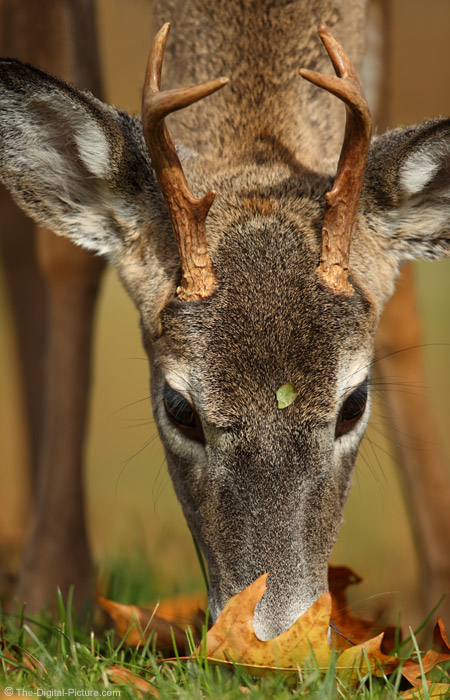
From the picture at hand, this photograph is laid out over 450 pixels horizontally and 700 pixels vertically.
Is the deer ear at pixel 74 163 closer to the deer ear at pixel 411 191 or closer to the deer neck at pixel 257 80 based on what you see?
the deer neck at pixel 257 80

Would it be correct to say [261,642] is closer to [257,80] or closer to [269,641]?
[269,641]

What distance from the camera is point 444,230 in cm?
443

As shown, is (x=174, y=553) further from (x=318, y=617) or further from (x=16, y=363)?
(x=318, y=617)

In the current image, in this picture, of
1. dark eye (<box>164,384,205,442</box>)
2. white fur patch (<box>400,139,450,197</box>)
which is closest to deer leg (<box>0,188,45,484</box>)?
dark eye (<box>164,384,205,442</box>)

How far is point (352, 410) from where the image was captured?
390 centimetres

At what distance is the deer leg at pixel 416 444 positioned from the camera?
6.07m

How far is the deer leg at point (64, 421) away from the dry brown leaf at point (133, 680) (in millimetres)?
2220

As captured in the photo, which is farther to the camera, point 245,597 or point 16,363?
point 16,363

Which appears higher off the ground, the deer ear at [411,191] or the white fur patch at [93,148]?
the white fur patch at [93,148]

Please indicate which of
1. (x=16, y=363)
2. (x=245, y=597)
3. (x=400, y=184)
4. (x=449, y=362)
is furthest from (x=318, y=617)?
→ (x=449, y=362)

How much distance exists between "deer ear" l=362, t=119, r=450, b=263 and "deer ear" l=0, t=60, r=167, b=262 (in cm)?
97

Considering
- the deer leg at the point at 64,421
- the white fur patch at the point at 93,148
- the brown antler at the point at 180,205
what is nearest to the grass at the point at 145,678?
the brown antler at the point at 180,205

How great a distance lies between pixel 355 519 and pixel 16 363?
3239 mm

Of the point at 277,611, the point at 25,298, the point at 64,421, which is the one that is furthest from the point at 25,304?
the point at 277,611
